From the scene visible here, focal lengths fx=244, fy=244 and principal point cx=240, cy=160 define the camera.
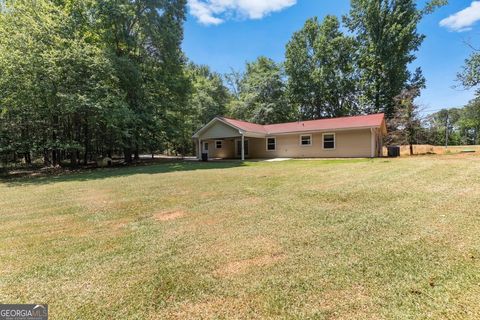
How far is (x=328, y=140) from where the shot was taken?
18.9 metres

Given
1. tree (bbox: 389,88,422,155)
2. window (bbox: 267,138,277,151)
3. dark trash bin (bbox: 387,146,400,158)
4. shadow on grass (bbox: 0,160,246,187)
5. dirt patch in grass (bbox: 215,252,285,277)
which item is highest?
tree (bbox: 389,88,422,155)

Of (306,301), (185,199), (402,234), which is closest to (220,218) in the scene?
(185,199)

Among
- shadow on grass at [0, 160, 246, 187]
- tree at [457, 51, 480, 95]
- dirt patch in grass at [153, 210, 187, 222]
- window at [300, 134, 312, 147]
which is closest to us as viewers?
dirt patch in grass at [153, 210, 187, 222]

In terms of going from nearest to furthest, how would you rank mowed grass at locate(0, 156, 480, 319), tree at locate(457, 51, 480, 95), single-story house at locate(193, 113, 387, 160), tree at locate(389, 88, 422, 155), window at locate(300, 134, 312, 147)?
mowed grass at locate(0, 156, 480, 319)
single-story house at locate(193, 113, 387, 160)
tree at locate(457, 51, 480, 95)
tree at locate(389, 88, 422, 155)
window at locate(300, 134, 312, 147)

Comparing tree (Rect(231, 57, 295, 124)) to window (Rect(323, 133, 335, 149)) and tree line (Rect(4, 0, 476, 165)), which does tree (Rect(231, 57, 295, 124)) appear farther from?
window (Rect(323, 133, 335, 149))

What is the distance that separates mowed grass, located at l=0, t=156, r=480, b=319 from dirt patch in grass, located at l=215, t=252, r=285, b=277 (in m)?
0.01

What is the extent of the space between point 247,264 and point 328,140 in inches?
685

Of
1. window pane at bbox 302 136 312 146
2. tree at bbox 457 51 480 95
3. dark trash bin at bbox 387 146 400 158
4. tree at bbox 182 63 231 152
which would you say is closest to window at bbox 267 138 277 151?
window pane at bbox 302 136 312 146

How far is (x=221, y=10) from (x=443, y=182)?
72.9ft

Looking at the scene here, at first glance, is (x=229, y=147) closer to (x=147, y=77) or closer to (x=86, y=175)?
(x=147, y=77)

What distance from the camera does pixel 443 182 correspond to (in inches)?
276

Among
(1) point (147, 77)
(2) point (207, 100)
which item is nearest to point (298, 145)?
(1) point (147, 77)

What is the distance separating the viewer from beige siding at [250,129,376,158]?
17.6m

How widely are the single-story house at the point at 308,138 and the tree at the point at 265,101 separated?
25.5 feet
